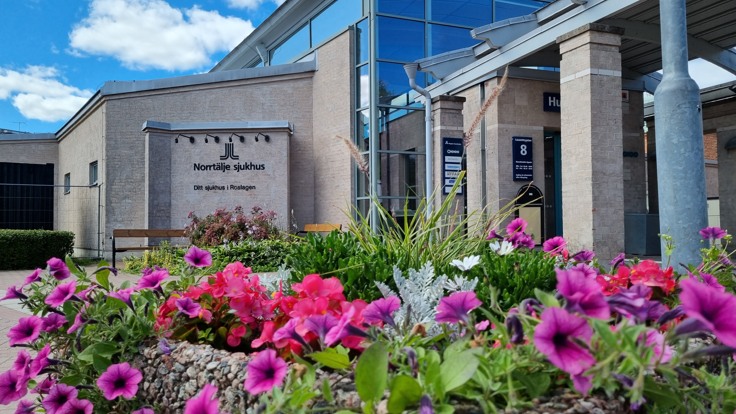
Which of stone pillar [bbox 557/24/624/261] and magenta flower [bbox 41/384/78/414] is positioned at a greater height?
stone pillar [bbox 557/24/624/261]

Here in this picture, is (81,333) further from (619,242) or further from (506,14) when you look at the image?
(506,14)

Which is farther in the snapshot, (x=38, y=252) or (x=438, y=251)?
(x=38, y=252)

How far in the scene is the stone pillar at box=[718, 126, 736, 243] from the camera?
44.2 ft

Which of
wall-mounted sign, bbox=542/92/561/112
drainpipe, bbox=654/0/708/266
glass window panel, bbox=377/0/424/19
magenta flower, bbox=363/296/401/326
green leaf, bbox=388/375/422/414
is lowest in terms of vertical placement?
green leaf, bbox=388/375/422/414

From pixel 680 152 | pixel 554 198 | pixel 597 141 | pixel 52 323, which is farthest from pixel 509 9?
pixel 52 323

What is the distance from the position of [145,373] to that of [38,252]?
15.9 m

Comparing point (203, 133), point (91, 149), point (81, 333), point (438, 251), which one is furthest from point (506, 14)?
point (81, 333)

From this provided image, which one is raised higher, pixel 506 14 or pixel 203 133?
pixel 506 14

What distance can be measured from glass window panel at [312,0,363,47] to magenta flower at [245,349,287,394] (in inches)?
641

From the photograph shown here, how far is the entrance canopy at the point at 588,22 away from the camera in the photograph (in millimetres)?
9164

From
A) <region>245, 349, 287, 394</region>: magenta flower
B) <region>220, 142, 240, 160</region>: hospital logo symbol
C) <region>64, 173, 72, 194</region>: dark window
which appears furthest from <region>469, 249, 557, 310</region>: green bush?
<region>64, 173, 72, 194</region>: dark window

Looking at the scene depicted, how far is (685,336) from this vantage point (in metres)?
1.04

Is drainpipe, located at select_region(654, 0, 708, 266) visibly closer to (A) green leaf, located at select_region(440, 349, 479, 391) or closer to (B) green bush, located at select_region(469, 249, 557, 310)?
(B) green bush, located at select_region(469, 249, 557, 310)

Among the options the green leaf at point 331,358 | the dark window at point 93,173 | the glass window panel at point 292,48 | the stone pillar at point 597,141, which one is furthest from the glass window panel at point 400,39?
the green leaf at point 331,358
